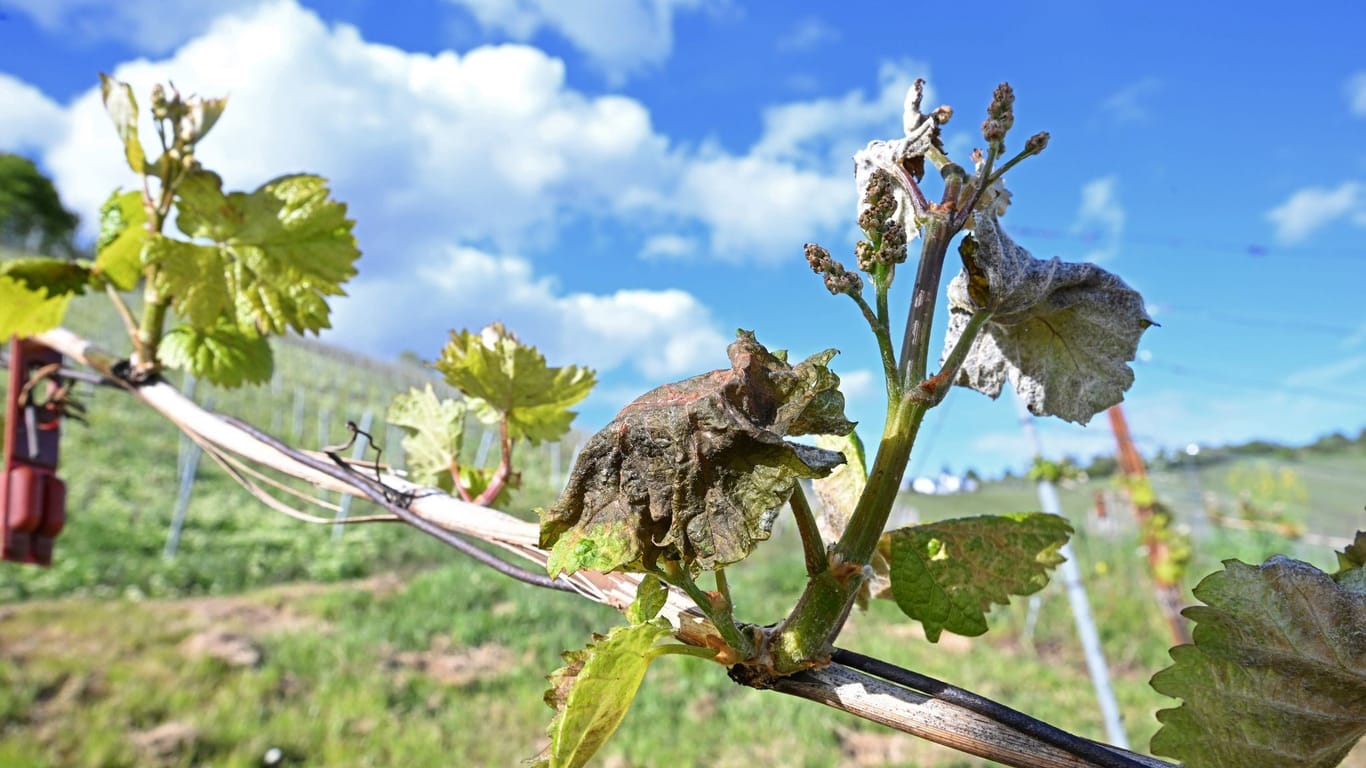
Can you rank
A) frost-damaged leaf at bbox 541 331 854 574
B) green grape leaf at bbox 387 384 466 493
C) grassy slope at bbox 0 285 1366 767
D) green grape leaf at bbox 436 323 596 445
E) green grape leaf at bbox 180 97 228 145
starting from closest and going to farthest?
frost-damaged leaf at bbox 541 331 854 574, green grape leaf at bbox 436 323 596 445, green grape leaf at bbox 387 384 466 493, green grape leaf at bbox 180 97 228 145, grassy slope at bbox 0 285 1366 767

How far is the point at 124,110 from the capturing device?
1283 millimetres

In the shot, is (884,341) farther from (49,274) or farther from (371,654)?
(371,654)

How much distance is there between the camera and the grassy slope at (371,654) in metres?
5.37

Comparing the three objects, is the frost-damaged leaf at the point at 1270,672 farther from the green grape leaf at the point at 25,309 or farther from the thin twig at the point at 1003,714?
the green grape leaf at the point at 25,309

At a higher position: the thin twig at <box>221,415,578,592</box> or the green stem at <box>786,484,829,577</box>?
the green stem at <box>786,484,829,577</box>

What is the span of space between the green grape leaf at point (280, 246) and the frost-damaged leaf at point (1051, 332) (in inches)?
41.5

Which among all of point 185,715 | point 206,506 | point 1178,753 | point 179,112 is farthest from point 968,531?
point 206,506

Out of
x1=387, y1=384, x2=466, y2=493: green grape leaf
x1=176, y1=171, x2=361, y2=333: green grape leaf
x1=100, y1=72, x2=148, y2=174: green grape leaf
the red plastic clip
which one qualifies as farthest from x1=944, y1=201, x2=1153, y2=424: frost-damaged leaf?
the red plastic clip

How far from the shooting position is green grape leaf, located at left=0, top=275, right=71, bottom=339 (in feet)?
4.71

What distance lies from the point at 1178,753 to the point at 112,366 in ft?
4.68

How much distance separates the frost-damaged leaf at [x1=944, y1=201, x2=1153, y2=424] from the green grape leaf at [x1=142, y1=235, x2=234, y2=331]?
3.69 ft

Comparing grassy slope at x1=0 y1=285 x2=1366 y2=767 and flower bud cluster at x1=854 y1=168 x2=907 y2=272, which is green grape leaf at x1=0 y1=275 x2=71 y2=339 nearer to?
flower bud cluster at x1=854 y1=168 x2=907 y2=272

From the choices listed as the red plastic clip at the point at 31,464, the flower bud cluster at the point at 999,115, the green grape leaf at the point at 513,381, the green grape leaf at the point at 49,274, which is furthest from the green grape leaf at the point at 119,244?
the flower bud cluster at the point at 999,115

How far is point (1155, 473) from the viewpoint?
9.59 meters
